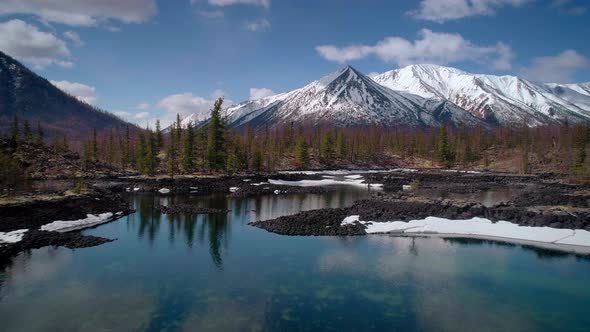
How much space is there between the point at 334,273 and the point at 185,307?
11.0 m

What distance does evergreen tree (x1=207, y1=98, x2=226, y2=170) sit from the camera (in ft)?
312

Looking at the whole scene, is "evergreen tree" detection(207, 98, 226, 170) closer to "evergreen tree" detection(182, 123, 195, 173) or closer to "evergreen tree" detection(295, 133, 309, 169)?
"evergreen tree" detection(182, 123, 195, 173)

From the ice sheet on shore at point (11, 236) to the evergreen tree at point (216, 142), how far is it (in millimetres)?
60705

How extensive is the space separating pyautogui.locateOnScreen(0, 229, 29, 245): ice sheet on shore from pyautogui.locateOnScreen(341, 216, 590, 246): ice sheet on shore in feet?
100

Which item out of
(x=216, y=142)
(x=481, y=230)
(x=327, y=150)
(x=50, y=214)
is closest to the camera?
(x=481, y=230)

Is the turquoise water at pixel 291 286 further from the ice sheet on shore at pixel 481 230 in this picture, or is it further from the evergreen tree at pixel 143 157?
the evergreen tree at pixel 143 157

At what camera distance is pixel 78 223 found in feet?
133

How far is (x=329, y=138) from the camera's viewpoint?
14388 cm

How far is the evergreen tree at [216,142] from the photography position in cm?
9512

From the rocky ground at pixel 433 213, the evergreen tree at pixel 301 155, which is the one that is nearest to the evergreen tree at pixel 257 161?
the evergreen tree at pixel 301 155

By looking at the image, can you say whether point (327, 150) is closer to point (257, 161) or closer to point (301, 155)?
point (301, 155)

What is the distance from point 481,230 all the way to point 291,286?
78.0 ft

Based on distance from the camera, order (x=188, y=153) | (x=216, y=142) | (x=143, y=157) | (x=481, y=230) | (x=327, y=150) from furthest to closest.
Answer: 1. (x=327, y=150)
2. (x=216, y=142)
3. (x=143, y=157)
4. (x=188, y=153)
5. (x=481, y=230)

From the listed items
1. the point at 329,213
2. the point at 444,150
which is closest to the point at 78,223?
the point at 329,213
